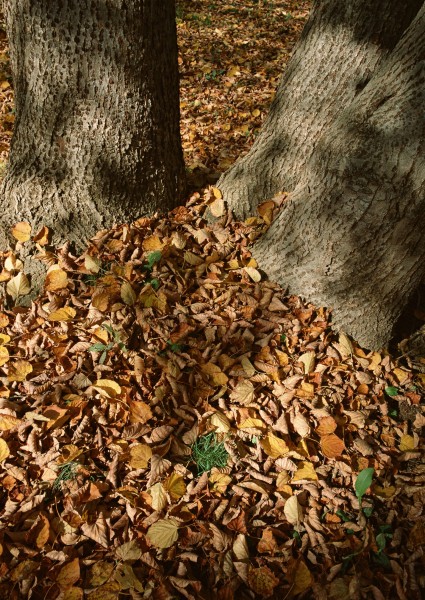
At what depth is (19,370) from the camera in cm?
222

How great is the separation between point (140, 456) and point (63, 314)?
886 mm

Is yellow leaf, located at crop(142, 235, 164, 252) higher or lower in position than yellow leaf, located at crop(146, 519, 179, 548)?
higher

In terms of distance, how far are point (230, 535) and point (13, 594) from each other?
0.85 meters

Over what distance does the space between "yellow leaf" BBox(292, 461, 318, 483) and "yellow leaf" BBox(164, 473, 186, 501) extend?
50 centimetres

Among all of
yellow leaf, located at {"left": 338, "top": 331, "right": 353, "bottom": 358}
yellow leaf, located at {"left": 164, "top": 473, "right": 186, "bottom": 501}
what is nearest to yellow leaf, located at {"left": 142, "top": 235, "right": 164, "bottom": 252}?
yellow leaf, located at {"left": 338, "top": 331, "right": 353, "bottom": 358}

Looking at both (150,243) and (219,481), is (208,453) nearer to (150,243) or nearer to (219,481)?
(219,481)

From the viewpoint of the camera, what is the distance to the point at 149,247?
2666mm

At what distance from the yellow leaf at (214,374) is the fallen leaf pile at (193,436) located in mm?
11

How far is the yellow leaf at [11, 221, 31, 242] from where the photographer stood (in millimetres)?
2582

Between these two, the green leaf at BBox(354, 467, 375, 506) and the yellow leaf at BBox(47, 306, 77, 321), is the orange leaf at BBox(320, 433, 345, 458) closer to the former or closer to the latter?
the green leaf at BBox(354, 467, 375, 506)

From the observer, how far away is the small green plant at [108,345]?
7.44 ft

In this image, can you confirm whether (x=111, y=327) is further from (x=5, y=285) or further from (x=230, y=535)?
(x=230, y=535)

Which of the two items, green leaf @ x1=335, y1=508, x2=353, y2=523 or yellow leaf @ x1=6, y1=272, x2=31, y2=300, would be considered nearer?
green leaf @ x1=335, y1=508, x2=353, y2=523

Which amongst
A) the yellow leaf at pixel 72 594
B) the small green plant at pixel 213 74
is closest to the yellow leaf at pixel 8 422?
the yellow leaf at pixel 72 594
